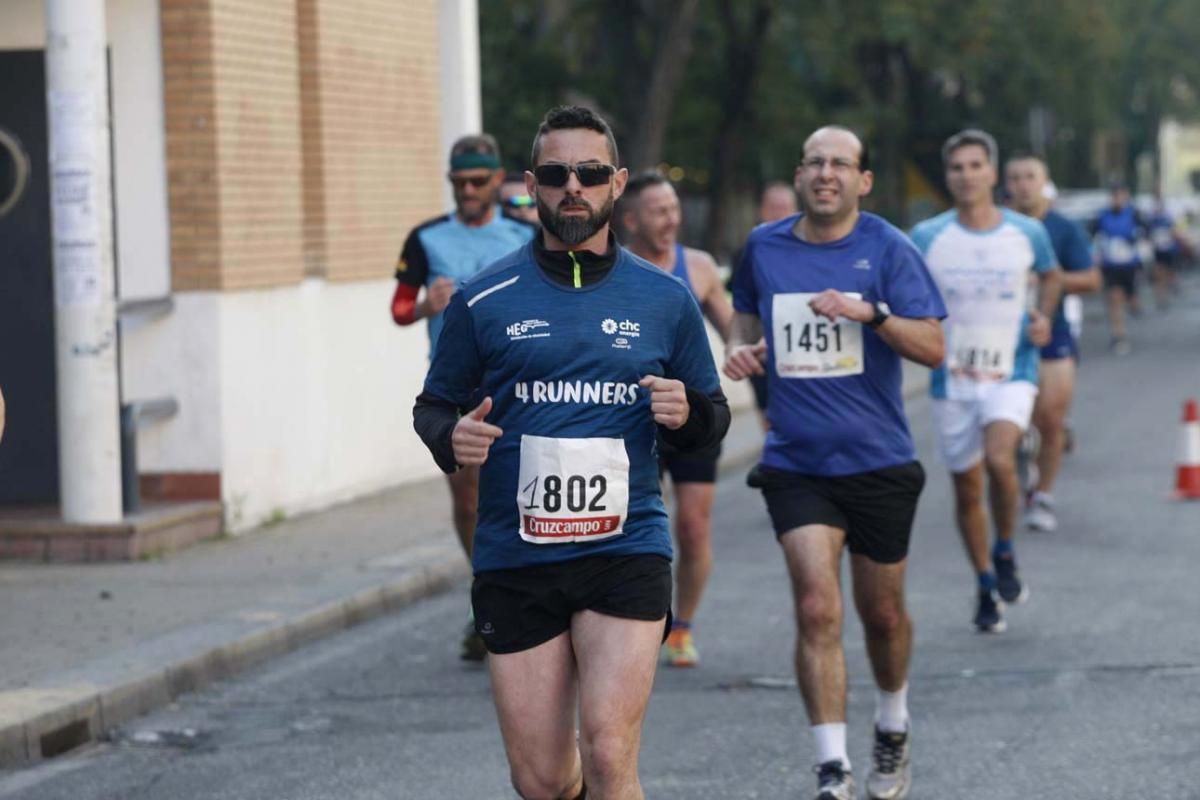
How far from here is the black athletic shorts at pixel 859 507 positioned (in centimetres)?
733

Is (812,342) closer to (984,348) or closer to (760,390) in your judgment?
(984,348)

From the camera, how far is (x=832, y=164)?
7359 mm

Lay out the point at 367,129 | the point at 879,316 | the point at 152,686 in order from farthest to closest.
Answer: the point at 367,129
the point at 152,686
the point at 879,316

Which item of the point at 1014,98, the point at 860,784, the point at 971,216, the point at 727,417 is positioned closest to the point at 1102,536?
the point at 971,216

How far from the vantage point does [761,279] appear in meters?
7.58

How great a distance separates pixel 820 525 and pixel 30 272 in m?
7.65

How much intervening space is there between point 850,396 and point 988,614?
3.15 metres

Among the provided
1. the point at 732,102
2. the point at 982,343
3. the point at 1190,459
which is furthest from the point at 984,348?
the point at 732,102

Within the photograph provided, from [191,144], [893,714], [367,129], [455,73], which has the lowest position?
[893,714]

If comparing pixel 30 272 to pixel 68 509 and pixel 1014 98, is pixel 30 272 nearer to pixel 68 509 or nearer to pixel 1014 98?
pixel 68 509

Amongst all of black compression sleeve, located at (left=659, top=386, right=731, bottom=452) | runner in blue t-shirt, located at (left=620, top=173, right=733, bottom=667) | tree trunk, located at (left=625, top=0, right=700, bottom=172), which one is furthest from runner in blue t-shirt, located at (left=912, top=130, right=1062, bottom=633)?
tree trunk, located at (left=625, top=0, right=700, bottom=172)

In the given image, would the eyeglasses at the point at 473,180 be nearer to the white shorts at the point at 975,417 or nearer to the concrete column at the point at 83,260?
the white shorts at the point at 975,417

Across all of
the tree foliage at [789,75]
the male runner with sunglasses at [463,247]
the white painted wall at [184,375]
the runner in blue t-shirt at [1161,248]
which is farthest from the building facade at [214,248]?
the runner in blue t-shirt at [1161,248]

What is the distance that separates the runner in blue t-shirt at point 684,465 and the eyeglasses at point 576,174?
162 inches
